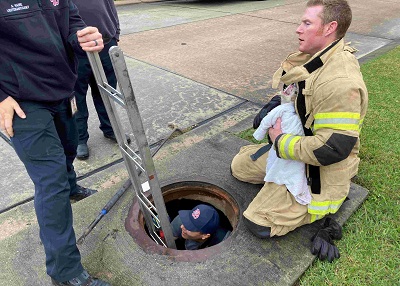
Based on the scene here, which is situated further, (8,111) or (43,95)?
(43,95)

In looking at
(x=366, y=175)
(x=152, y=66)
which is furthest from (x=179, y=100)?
(x=366, y=175)

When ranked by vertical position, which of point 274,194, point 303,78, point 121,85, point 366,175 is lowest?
point 366,175

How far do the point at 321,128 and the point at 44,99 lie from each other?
149 cm

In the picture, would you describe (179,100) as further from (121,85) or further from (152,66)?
(121,85)

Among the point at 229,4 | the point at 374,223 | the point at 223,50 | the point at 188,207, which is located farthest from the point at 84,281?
the point at 229,4

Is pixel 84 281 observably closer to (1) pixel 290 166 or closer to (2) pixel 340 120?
(1) pixel 290 166

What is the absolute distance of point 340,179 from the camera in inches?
86.9

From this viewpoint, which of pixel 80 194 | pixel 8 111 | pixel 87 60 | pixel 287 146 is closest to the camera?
pixel 8 111

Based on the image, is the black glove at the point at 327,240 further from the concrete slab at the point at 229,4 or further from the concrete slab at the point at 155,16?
the concrete slab at the point at 229,4

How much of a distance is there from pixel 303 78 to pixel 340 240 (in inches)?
42.4

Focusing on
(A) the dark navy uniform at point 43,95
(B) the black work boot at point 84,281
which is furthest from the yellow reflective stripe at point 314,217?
(A) the dark navy uniform at point 43,95

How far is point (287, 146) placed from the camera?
2.10 m

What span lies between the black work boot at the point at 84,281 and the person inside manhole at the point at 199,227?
2.40 ft

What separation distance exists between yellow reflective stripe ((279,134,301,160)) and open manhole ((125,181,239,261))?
0.62 m
